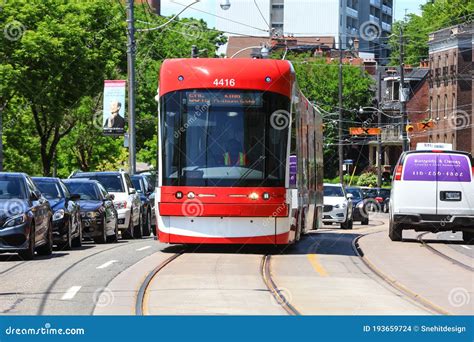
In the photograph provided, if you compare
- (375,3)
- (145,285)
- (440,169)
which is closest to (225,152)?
(145,285)

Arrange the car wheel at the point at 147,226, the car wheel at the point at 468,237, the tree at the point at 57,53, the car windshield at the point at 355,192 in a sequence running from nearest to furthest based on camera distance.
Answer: the car wheel at the point at 468,237
the car wheel at the point at 147,226
the tree at the point at 57,53
the car windshield at the point at 355,192

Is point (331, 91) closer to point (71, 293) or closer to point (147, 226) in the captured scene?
point (147, 226)

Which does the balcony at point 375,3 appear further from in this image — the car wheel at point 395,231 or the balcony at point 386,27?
the car wheel at point 395,231

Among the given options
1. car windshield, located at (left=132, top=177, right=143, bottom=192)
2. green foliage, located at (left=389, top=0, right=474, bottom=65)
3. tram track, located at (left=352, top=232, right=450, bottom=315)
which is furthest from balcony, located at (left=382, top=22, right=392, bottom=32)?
tram track, located at (left=352, top=232, right=450, bottom=315)

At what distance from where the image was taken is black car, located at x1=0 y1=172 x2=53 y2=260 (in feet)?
70.2

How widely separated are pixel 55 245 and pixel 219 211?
6.12m

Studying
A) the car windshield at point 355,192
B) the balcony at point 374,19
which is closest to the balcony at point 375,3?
the balcony at point 374,19

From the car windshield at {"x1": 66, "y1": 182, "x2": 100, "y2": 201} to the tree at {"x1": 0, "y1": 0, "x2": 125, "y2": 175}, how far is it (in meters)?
18.0

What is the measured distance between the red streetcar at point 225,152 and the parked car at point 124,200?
9.60 metres

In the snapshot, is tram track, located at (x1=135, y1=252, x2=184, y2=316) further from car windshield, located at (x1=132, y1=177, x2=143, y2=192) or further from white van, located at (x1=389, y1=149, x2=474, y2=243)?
car windshield, located at (x1=132, y1=177, x2=143, y2=192)

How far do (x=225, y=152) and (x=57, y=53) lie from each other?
27498 mm

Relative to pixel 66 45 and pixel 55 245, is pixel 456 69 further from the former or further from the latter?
pixel 55 245

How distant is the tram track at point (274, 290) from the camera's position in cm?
1407

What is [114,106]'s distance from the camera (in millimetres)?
44406
